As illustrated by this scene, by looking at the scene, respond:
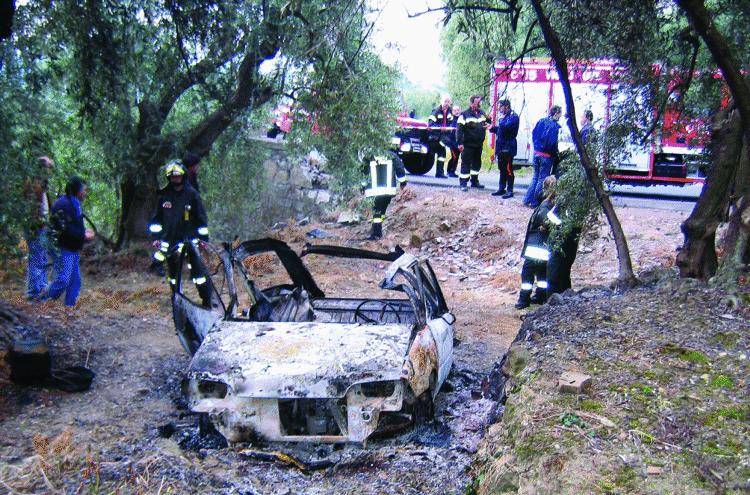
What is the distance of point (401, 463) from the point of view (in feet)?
17.5

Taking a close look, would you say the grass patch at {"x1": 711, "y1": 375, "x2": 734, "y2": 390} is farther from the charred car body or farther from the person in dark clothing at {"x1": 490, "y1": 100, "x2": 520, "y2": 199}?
the charred car body

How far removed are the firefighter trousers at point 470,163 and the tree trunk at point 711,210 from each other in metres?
9.40

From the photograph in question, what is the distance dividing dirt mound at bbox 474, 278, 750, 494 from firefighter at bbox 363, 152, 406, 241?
24.5 feet

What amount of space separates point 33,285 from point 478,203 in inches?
356

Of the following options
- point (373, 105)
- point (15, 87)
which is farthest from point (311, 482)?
point (373, 105)

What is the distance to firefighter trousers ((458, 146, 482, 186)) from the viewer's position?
1723 centimetres

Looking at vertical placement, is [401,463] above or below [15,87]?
below

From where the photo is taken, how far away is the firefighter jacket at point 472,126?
1655 cm

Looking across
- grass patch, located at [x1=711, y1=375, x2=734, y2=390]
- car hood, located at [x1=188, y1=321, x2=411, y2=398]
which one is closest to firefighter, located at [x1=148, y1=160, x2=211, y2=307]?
car hood, located at [x1=188, y1=321, x2=411, y2=398]

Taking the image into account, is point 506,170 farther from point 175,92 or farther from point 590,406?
point 590,406

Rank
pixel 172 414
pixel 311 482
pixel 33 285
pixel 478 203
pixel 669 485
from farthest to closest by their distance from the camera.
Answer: pixel 478 203 < pixel 33 285 < pixel 172 414 < pixel 311 482 < pixel 669 485

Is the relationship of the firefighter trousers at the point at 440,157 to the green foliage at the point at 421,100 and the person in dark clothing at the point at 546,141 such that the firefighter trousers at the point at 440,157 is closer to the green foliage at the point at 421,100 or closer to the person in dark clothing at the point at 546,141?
the person in dark clothing at the point at 546,141

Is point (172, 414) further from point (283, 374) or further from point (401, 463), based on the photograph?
point (401, 463)

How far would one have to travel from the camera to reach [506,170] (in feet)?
55.4
